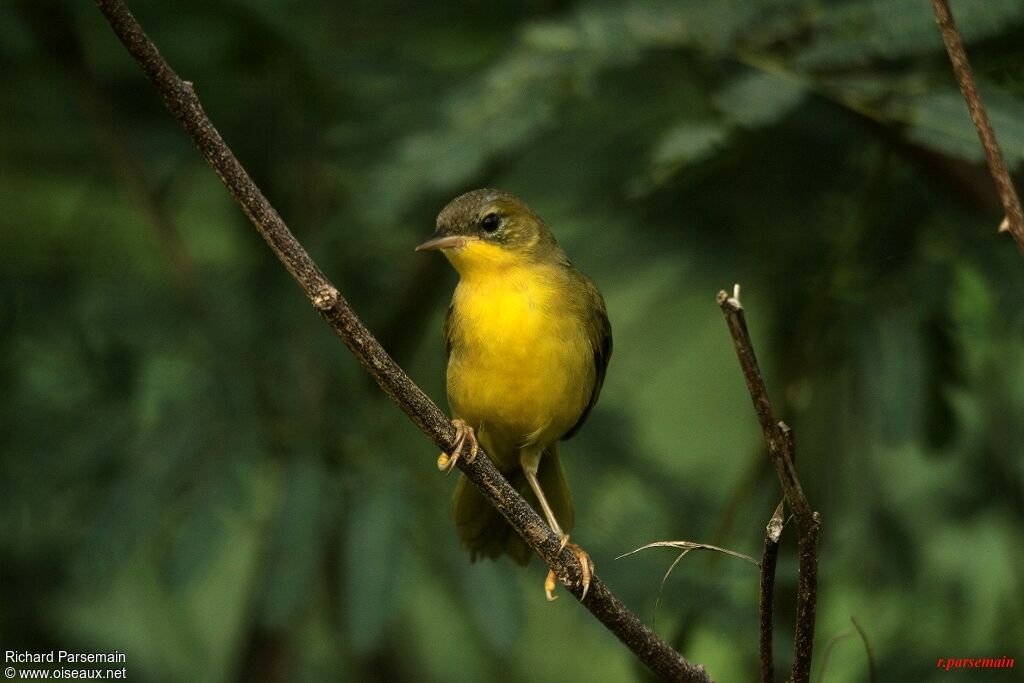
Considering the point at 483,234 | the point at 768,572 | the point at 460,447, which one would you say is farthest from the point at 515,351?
the point at 768,572

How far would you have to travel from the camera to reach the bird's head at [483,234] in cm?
393

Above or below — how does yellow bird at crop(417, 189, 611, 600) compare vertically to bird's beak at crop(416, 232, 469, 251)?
below

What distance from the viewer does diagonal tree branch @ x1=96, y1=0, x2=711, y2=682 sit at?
2176 mm

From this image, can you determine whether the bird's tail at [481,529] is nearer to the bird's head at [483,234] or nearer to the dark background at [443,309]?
the dark background at [443,309]

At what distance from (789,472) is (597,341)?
6.21 ft

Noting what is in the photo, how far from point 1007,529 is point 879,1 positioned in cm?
241

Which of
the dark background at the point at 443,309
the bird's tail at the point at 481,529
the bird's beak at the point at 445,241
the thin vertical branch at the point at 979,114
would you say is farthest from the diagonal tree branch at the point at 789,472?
the bird's beak at the point at 445,241

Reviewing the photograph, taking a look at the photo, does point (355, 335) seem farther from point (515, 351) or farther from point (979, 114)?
point (515, 351)

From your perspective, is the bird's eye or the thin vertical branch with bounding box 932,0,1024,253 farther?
the bird's eye

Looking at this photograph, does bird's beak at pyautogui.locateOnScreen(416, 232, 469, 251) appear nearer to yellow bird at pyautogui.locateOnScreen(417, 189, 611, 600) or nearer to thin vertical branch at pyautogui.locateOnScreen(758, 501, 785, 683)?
yellow bird at pyautogui.locateOnScreen(417, 189, 611, 600)

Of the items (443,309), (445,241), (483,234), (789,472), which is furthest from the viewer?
(443,309)

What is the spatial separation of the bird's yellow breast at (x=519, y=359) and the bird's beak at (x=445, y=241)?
136 millimetres

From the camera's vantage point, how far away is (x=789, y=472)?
205cm

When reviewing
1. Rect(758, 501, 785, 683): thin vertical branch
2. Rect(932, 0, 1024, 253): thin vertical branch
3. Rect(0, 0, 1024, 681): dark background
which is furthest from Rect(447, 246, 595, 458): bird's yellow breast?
Rect(932, 0, 1024, 253): thin vertical branch
